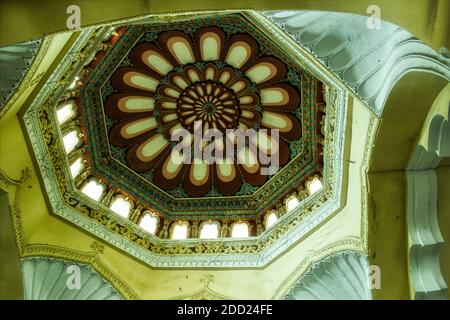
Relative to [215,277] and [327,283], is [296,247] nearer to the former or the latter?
[327,283]

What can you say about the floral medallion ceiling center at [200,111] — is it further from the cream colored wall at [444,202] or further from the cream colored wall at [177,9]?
the cream colored wall at [177,9]

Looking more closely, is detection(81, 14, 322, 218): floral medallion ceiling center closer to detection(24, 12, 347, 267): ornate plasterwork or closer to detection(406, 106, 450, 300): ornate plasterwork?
detection(24, 12, 347, 267): ornate plasterwork

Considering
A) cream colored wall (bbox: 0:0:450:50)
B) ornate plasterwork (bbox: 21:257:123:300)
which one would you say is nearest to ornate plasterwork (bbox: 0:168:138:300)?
ornate plasterwork (bbox: 21:257:123:300)

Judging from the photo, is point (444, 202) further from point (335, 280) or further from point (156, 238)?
point (156, 238)

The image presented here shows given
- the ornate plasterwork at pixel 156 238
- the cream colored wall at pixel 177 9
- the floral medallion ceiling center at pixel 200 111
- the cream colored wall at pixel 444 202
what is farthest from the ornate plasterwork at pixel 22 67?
the cream colored wall at pixel 444 202

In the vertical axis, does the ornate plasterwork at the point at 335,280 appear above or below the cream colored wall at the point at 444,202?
below
